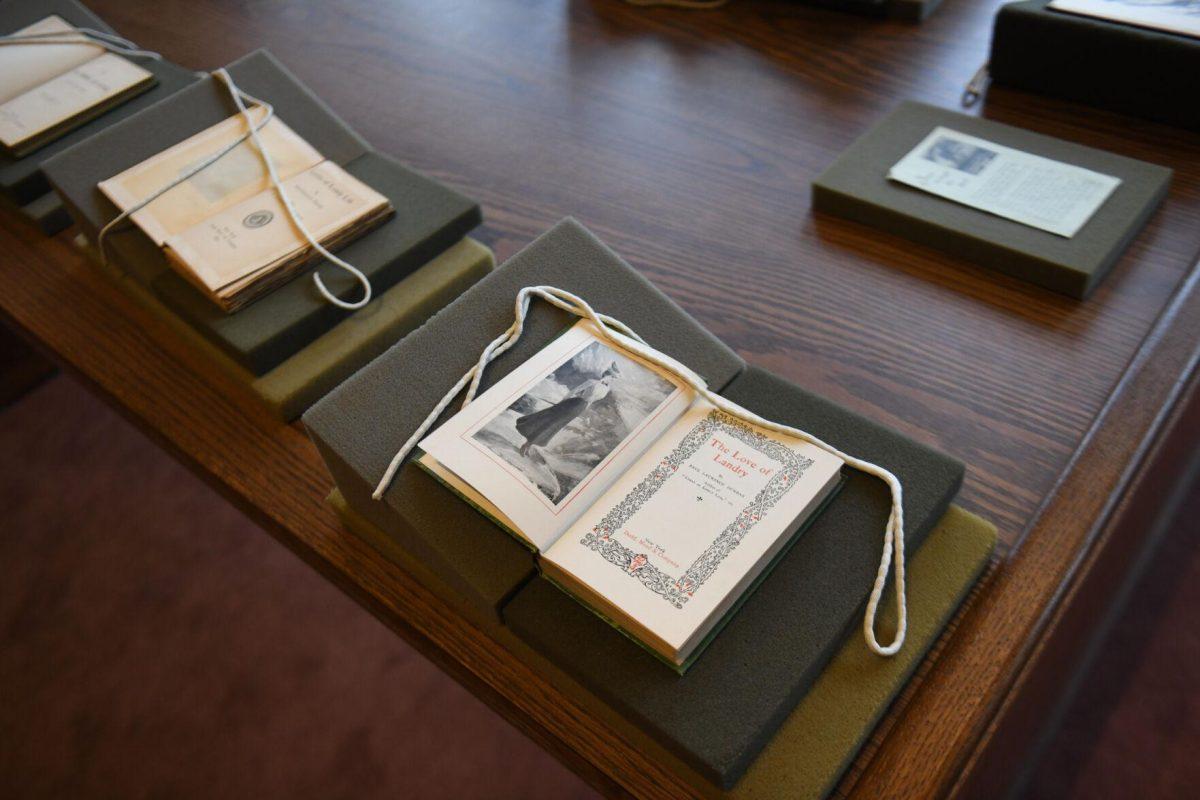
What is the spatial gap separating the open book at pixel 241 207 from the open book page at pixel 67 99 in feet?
0.80

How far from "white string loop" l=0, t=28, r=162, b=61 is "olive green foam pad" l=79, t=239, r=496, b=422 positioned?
0.45 metres

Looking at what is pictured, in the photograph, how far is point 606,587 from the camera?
2.05 feet

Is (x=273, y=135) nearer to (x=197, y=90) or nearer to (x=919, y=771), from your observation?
(x=197, y=90)

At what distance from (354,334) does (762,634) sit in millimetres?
492

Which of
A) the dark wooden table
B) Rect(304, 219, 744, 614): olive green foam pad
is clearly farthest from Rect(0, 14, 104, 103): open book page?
Rect(304, 219, 744, 614): olive green foam pad

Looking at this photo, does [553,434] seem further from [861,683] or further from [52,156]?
[52,156]

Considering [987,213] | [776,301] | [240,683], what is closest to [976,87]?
[987,213]

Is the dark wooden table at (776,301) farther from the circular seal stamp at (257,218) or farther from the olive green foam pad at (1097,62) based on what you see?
the circular seal stamp at (257,218)

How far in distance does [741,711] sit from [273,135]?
761 mm

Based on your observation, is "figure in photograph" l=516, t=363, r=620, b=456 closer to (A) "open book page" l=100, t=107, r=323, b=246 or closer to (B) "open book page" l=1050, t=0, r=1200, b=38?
(A) "open book page" l=100, t=107, r=323, b=246

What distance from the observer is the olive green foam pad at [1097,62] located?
3.43ft

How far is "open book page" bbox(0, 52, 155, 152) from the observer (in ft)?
3.84

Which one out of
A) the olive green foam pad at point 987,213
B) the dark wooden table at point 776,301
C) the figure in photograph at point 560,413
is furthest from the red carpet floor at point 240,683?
the figure in photograph at point 560,413

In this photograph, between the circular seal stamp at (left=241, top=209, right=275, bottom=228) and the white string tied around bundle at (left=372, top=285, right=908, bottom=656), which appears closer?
the white string tied around bundle at (left=372, top=285, right=908, bottom=656)
